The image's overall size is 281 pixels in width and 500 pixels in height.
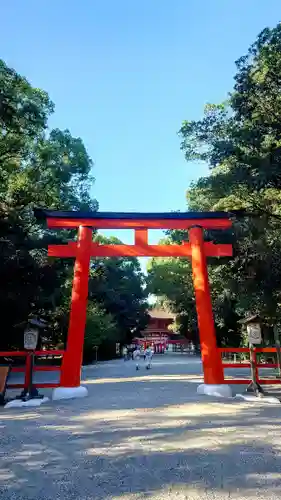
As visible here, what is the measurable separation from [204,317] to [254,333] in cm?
135

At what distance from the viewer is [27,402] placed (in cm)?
862

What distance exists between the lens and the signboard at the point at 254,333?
9.78 m

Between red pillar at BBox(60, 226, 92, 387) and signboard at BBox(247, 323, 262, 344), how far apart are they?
4.34m

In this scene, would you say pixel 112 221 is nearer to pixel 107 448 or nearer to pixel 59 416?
pixel 59 416

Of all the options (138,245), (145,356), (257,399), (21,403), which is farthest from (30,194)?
(145,356)

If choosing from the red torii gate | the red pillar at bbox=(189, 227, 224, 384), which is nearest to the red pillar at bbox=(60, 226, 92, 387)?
the red torii gate

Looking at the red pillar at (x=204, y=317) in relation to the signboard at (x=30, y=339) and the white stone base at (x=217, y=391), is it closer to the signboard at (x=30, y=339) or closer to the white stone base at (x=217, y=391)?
the white stone base at (x=217, y=391)

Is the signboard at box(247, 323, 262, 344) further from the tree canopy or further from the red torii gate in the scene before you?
the tree canopy

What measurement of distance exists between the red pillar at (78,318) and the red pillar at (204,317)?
122 inches

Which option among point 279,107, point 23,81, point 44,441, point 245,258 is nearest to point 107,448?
point 44,441

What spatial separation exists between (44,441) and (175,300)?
3328cm

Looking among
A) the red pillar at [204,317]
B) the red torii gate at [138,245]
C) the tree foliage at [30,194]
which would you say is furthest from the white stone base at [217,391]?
the tree foliage at [30,194]

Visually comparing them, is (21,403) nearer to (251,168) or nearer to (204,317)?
(204,317)

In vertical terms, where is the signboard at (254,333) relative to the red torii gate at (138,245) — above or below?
below
